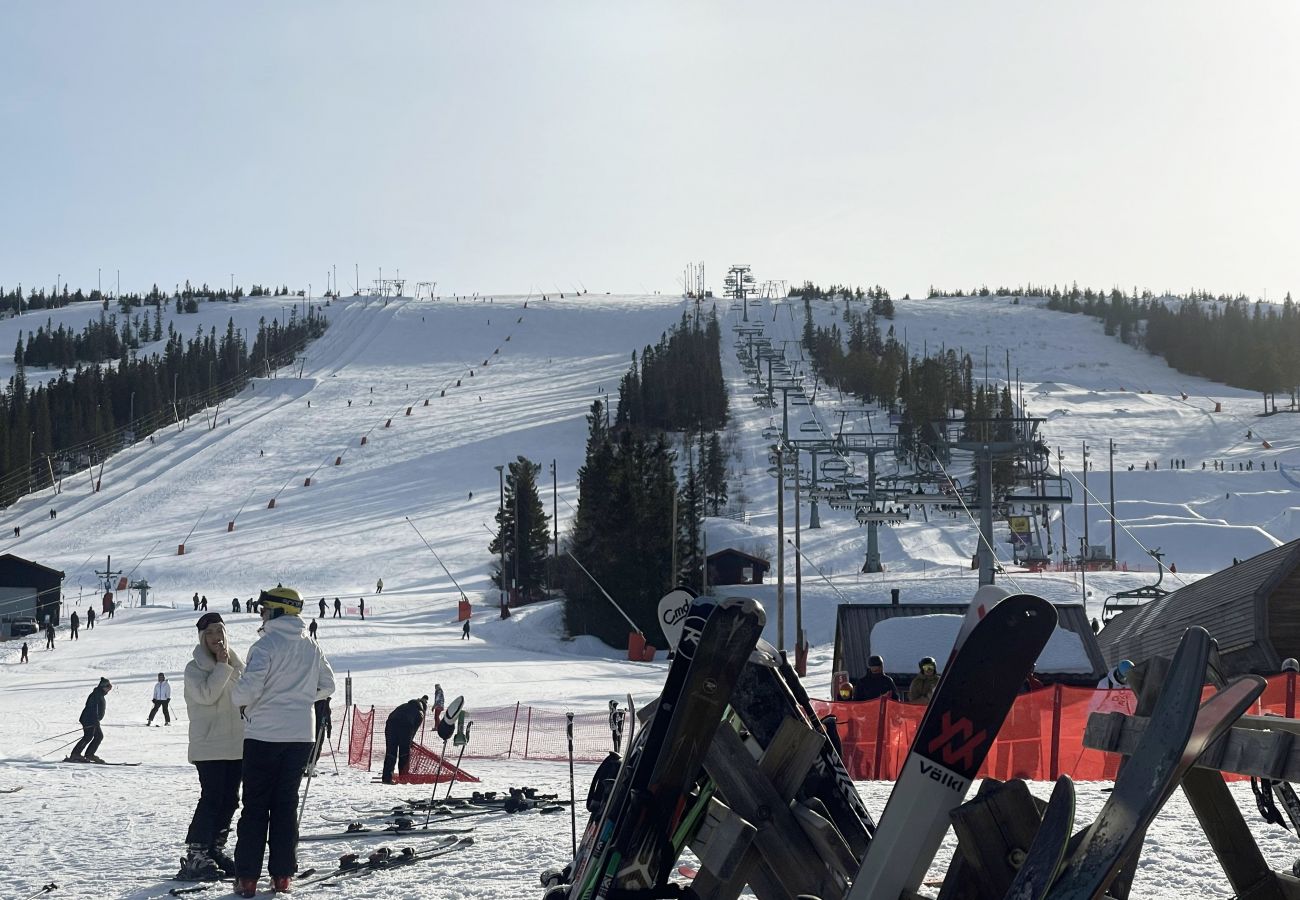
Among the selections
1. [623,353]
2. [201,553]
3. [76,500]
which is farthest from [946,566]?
[623,353]

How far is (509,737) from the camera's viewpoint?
1766 cm

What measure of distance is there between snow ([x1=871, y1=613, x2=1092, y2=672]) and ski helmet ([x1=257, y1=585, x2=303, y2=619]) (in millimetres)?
12956

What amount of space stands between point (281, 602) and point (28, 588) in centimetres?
4331

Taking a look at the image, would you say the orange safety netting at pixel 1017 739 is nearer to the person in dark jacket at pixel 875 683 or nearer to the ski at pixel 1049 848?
the person in dark jacket at pixel 875 683

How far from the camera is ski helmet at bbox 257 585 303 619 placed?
6309 mm

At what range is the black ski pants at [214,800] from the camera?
6703 millimetres

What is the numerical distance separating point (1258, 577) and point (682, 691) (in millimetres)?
17439

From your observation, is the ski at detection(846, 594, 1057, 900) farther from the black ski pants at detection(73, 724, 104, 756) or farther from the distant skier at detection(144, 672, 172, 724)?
the distant skier at detection(144, 672, 172, 724)

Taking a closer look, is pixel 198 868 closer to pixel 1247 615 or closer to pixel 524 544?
pixel 1247 615

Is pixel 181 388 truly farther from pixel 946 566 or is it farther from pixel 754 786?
pixel 754 786

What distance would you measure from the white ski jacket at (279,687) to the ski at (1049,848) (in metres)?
3.90

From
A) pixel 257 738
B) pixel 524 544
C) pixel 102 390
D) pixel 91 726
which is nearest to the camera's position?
pixel 257 738

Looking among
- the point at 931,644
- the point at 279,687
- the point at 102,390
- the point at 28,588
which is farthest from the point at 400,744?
the point at 102,390

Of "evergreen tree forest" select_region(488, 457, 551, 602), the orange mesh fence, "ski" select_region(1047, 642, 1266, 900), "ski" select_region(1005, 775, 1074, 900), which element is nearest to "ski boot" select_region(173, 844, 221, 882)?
"ski" select_region(1005, 775, 1074, 900)
